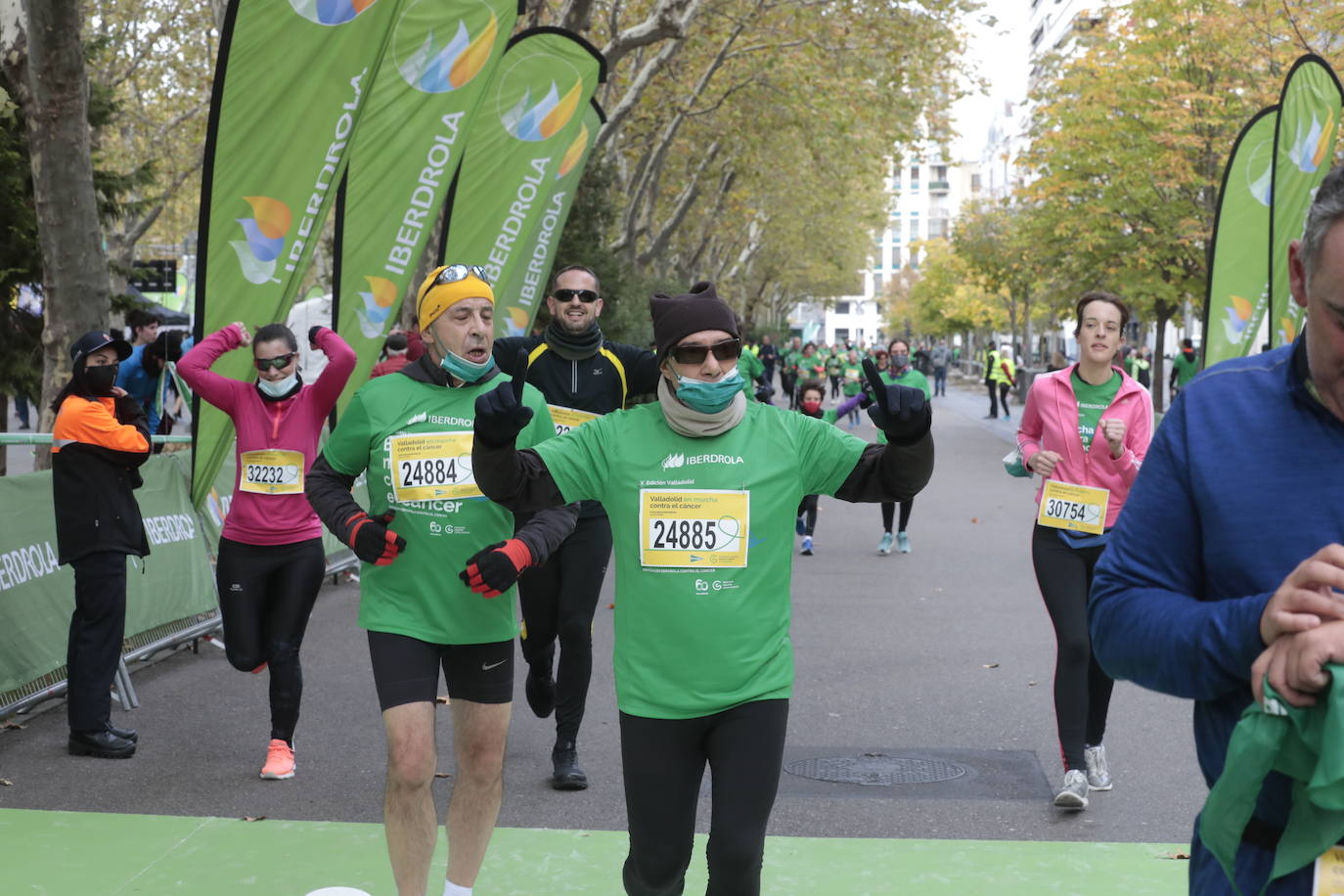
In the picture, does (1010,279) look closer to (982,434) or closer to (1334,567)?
(982,434)

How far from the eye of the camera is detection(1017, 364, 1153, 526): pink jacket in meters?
6.48

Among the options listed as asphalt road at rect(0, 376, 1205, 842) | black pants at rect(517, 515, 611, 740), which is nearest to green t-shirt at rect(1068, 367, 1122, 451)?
asphalt road at rect(0, 376, 1205, 842)

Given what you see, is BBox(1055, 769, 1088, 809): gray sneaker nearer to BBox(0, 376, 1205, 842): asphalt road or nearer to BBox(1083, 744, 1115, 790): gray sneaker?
BBox(0, 376, 1205, 842): asphalt road

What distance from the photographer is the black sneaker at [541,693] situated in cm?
696

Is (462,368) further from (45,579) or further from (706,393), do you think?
(45,579)

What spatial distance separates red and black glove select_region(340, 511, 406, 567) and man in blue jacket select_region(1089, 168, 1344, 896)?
8.58 ft

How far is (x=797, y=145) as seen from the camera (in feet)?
120

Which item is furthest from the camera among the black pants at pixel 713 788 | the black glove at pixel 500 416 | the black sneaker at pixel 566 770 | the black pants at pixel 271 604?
the black pants at pixel 271 604

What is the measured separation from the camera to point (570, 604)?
21.6ft

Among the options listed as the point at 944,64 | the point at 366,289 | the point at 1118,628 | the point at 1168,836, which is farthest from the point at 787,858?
the point at 944,64

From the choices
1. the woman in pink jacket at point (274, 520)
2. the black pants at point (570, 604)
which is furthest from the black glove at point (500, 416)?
the woman in pink jacket at point (274, 520)

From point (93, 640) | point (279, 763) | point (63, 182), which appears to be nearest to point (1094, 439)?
point (279, 763)

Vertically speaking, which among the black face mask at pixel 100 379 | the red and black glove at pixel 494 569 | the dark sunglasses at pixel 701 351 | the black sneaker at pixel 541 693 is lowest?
the black sneaker at pixel 541 693

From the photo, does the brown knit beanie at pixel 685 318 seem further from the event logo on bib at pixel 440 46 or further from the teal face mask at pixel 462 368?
the event logo on bib at pixel 440 46
